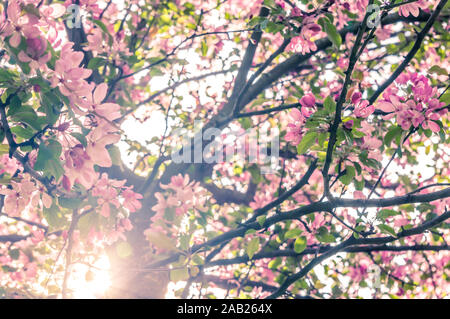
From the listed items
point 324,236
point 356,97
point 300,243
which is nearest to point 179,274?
point 300,243

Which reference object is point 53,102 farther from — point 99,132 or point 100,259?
point 100,259

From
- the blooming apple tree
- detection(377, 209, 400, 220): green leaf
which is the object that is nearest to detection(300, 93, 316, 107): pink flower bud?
the blooming apple tree

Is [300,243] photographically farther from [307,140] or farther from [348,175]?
[307,140]

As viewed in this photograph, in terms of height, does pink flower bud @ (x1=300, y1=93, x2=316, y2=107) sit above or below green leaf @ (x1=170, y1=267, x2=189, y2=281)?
above

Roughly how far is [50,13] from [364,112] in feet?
5.01

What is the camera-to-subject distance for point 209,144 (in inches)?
A: 133

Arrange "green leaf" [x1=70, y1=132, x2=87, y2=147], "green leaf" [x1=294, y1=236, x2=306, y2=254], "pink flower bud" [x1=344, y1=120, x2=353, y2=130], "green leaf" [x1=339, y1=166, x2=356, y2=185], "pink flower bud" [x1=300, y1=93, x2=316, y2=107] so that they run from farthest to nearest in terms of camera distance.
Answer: "green leaf" [x1=294, y1=236, x2=306, y2=254], "green leaf" [x1=339, y1=166, x2=356, y2=185], "pink flower bud" [x1=300, y1=93, x2=316, y2=107], "pink flower bud" [x1=344, y1=120, x2=353, y2=130], "green leaf" [x1=70, y1=132, x2=87, y2=147]

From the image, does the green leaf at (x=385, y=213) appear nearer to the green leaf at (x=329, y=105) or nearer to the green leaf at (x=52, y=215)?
the green leaf at (x=329, y=105)

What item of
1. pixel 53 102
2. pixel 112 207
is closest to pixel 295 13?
pixel 53 102

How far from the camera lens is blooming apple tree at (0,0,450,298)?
4.80 ft

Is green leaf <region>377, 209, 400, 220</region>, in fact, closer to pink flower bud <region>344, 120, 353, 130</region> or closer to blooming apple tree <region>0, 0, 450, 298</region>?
blooming apple tree <region>0, 0, 450, 298</region>

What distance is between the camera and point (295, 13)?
7.02ft

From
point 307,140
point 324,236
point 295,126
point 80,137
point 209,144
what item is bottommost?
point 324,236

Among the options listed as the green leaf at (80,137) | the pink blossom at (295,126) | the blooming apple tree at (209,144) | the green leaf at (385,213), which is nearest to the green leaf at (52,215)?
the blooming apple tree at (209,144)
